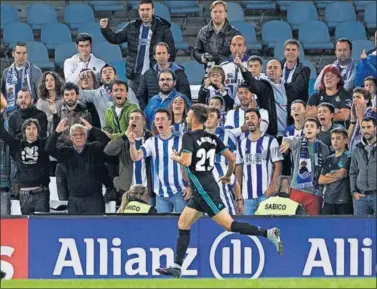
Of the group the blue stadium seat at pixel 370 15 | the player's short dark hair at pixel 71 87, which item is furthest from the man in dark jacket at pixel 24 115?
the blue stadium seat at pixel 370 15

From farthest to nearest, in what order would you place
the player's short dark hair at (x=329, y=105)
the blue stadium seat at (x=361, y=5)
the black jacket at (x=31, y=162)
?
the blue stadium seat at (x=361, y=5)
the black jacket at (x=31, y=162)
the player's short dark hair at (x=329, y=105)

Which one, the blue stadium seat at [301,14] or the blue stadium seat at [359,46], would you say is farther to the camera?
the blue stadium seat at [301,14]

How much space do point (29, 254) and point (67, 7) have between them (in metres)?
8.68

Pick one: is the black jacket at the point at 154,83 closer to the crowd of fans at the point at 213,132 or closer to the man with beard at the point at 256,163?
the crowd of fans at the point at 213,132

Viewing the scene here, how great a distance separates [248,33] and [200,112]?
26.1 feet

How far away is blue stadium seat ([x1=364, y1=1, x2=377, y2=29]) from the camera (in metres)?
21.6

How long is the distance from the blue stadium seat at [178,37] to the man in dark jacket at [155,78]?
4550 mm

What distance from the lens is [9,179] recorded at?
16.3 meters

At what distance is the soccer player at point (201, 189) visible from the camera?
1328 cm

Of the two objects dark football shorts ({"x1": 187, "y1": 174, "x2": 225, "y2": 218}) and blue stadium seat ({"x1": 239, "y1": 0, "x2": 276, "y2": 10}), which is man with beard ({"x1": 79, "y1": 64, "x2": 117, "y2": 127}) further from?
blue stadium seat ({"x1": 239, "y1": 0, "x2": 276, "y2": 10})

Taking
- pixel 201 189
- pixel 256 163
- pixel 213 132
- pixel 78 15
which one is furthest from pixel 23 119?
pixel 78 15

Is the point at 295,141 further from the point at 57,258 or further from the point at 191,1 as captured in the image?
the point at 191,1

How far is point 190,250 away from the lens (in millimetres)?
14633

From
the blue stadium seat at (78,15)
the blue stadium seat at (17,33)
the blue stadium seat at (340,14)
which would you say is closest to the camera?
the blue stadium seat at (17,33)
